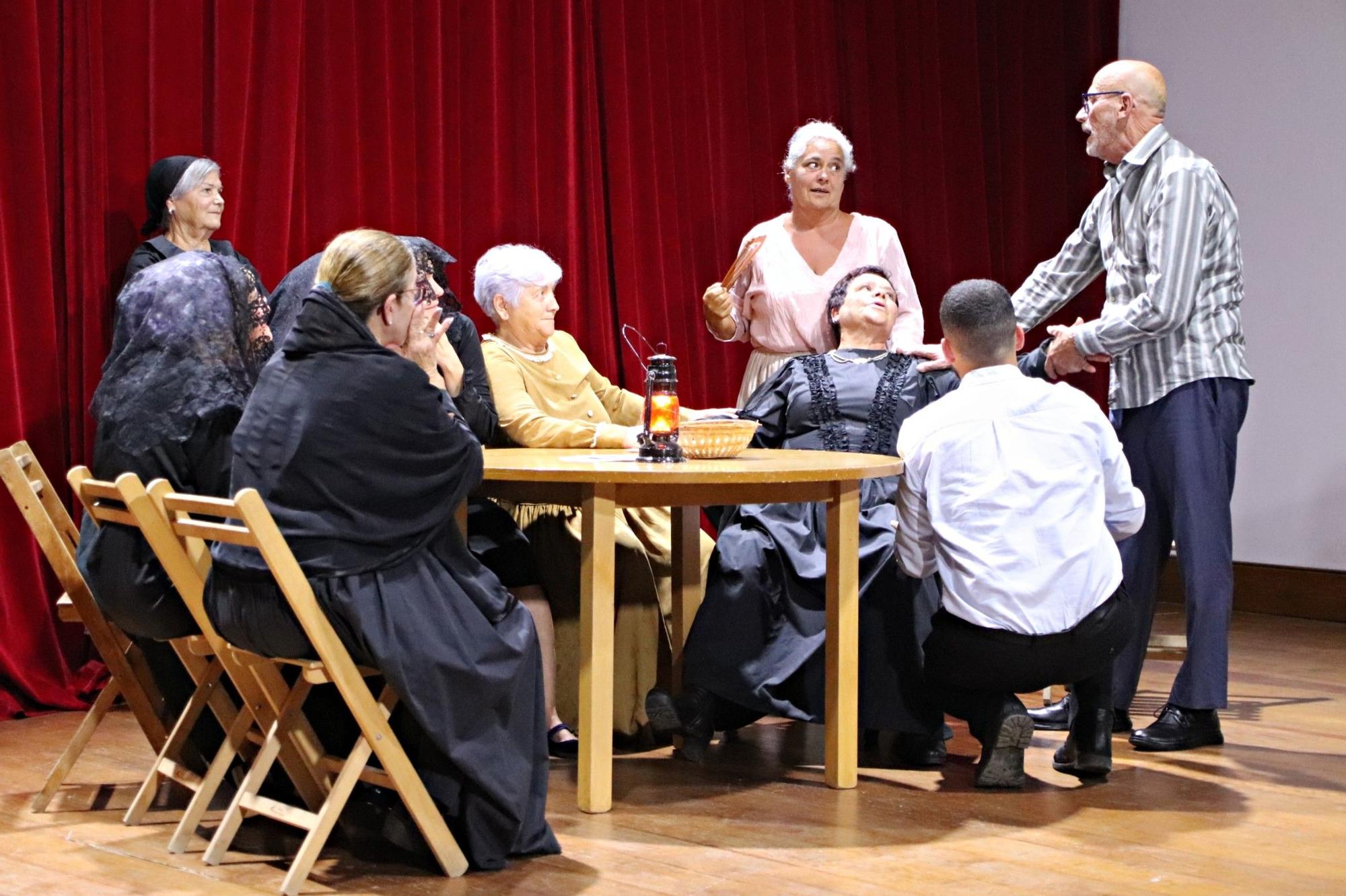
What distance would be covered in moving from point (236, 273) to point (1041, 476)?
5.73 ft

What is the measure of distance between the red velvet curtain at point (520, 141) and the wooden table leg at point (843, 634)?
2.18 metres

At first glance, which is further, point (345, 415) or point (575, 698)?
point (575, 698)

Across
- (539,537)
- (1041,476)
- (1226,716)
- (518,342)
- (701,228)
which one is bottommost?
(1226,716)

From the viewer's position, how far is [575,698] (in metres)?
3.89

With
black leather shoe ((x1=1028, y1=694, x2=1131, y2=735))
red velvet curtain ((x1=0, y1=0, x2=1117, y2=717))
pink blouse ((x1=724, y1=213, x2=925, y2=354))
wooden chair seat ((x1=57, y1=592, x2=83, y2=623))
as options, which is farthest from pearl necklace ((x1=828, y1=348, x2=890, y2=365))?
wooden chair seat ((x1=57, y1=592, x2=83, y2=623))

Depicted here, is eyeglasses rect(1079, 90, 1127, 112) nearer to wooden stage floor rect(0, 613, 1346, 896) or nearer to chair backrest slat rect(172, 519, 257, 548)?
wooden stage floor rect(0, 613, 1346, 896)

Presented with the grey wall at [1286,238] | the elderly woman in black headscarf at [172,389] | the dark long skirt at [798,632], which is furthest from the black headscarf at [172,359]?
the grey wall at [1286,238]

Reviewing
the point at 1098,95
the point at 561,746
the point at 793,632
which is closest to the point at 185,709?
the point at 561,746

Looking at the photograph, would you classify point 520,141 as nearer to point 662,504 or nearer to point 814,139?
point 814,139

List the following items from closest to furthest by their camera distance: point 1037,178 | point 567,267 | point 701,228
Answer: point 567,267, point 701,228, point 1037,178

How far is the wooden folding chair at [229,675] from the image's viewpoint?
269cm

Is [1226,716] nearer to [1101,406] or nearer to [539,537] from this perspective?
[539,537]

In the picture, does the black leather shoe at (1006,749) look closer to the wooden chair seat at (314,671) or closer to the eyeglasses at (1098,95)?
the wooden chair seat at (314,671)

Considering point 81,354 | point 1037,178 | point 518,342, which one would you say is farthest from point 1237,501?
point 81,354
